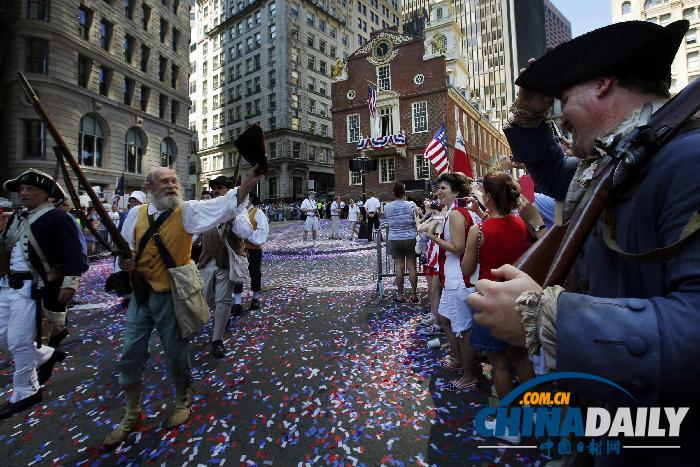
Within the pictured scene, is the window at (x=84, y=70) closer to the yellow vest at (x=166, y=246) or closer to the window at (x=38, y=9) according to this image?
the window at (x=38, y=9)

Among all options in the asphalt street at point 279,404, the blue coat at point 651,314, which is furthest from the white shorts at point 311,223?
the blue coat at point 651,314

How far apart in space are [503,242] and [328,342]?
3210mm

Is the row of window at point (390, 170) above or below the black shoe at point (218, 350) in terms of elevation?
above

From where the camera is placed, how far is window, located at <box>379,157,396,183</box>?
32875mm

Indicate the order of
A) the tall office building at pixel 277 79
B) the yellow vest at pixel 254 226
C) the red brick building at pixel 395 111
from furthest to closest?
the tall office building at pixel 277 79, the red brick building at pixel 395 111, the yellow vest at pixel 254 226

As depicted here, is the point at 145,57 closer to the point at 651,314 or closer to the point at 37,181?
the point at 37,181

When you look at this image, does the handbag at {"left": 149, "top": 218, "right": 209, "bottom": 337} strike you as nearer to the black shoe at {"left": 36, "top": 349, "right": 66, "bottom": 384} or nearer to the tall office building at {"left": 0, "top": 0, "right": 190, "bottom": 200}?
the black shoe at {"left": 36, "top": 349, "right": 66, "bottom": 384}

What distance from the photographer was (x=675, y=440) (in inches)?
41.1

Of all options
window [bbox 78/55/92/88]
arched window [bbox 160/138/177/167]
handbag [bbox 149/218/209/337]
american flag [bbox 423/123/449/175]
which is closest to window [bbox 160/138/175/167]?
arched window [bbox 160/138/177/167]

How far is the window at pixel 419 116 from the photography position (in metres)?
31.2

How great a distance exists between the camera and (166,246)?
3375 millimetres

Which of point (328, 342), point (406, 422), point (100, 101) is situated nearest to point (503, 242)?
point (406, 422)

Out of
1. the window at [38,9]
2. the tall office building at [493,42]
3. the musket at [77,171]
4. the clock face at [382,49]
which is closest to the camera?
the musket at [77,171]

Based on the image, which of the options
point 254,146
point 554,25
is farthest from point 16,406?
point 554,25
